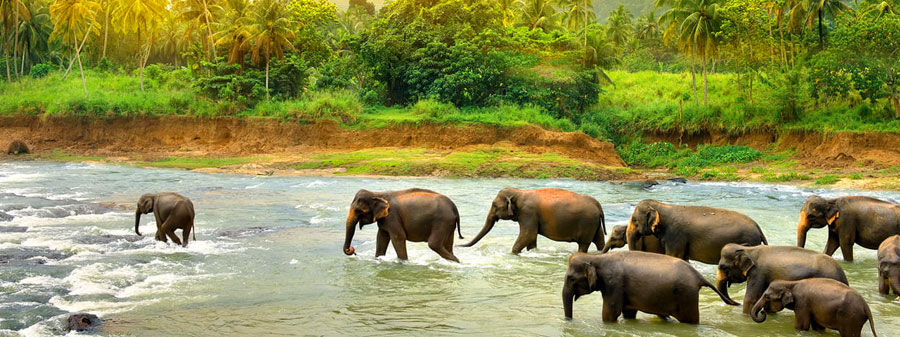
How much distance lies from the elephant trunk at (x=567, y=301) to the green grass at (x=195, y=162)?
1080 inches

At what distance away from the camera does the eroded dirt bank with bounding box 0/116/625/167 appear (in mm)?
35656

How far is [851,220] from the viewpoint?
11758mm

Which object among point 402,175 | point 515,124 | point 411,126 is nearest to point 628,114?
point 515,124

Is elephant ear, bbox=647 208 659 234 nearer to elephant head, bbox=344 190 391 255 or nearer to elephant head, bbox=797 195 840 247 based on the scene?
elephant head, bbox=797 195 840 247

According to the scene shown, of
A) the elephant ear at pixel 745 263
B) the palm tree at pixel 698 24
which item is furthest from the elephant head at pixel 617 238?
the palm tree at pixel 698 24

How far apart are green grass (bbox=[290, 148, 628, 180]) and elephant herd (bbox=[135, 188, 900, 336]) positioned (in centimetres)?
1750

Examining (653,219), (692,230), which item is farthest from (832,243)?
(653,219)

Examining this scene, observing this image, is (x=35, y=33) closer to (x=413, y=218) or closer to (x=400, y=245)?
(x=400, y=245)

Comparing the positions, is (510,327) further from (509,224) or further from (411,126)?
(411,126)

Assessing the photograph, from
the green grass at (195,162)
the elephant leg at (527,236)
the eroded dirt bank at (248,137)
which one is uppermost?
the elephant leg at (527,236)

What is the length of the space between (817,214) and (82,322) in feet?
32.5

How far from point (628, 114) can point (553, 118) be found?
5139 millimetres

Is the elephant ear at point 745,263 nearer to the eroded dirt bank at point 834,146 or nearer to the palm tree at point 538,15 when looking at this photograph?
the eroded dirt bank at point 834,146

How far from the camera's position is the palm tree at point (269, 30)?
41.2 m
